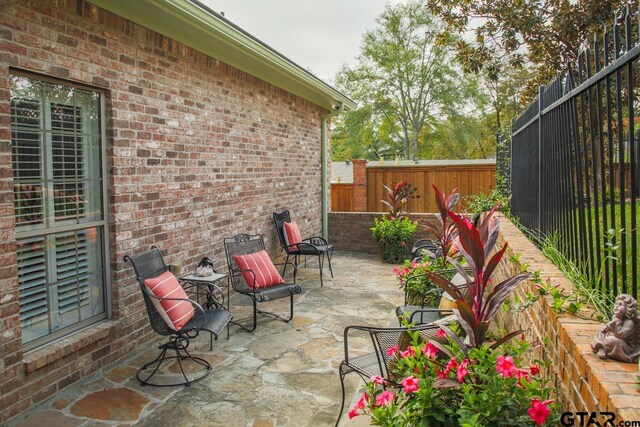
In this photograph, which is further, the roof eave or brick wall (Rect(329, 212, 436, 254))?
brick wall (Rect(329, 212, 436, 254))

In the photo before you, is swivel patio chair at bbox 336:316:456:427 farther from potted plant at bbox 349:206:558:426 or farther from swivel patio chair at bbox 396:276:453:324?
swivel patio chair at bbox 396:276:453:324

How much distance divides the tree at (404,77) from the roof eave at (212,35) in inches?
935

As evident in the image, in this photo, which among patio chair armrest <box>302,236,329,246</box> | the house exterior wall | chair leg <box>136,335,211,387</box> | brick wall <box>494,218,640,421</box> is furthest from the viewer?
patio chair armrest <box>302,236,329,246</box>

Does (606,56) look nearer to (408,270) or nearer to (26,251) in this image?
(408,270)

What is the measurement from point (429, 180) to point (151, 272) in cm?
902

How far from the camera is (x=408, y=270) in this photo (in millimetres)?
4820

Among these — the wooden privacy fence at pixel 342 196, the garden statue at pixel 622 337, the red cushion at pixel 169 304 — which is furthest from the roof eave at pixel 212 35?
the wooden privacy fence at pixel 342 196

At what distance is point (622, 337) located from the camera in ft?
5.10

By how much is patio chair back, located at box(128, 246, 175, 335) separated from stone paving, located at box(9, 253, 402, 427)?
1.53 feet

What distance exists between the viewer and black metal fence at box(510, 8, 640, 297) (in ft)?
6.06

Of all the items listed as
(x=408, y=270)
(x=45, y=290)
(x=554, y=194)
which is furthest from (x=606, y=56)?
(x=45, y=290)

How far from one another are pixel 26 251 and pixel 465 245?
9.67ft

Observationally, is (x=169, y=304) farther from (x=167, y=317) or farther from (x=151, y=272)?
(x=151, y=272)

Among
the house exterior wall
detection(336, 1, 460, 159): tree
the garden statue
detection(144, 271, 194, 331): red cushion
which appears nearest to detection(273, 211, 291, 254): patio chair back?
the house exterior wall
